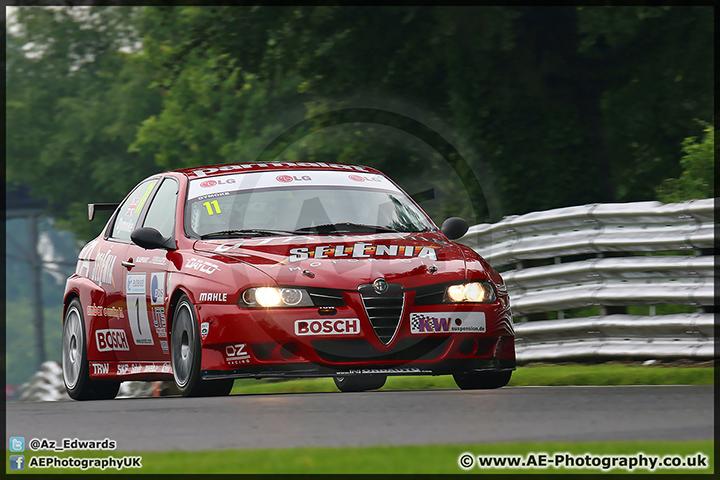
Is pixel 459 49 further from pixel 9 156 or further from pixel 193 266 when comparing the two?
pixel 9 156

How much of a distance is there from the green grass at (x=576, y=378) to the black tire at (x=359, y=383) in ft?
0.90

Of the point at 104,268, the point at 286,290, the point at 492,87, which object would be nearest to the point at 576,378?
the point at 286,290

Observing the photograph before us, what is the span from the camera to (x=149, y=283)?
907cm

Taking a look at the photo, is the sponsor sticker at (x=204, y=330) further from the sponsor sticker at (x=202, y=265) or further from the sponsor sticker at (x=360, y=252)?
the sponsor sticker at (x=360, y=252)

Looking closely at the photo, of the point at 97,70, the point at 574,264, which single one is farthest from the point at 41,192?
the point at 574,264

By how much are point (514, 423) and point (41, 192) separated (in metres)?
37.4

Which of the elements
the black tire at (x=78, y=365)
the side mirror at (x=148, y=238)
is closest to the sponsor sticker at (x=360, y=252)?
the side mirror at (x=148, y=238)

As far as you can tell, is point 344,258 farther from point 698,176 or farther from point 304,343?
point 698,176

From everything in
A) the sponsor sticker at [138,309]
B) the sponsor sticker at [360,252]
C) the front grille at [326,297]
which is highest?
the sponsor sticker at [360,252]

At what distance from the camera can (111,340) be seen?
972 cm

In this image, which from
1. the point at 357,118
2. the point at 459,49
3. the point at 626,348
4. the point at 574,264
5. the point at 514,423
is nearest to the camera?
the point at 514,423

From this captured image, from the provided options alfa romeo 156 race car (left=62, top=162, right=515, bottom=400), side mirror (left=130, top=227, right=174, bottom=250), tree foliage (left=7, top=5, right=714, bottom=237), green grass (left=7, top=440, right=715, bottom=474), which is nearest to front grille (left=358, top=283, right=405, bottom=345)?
alfa romeo 156 race car (left=62, top=162, right=515, bottom=400)

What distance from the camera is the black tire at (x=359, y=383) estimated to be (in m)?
10.8

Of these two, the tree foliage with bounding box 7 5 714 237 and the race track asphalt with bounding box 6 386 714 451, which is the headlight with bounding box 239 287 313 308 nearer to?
the race track asphalt with bounding box 6 386 714 451
